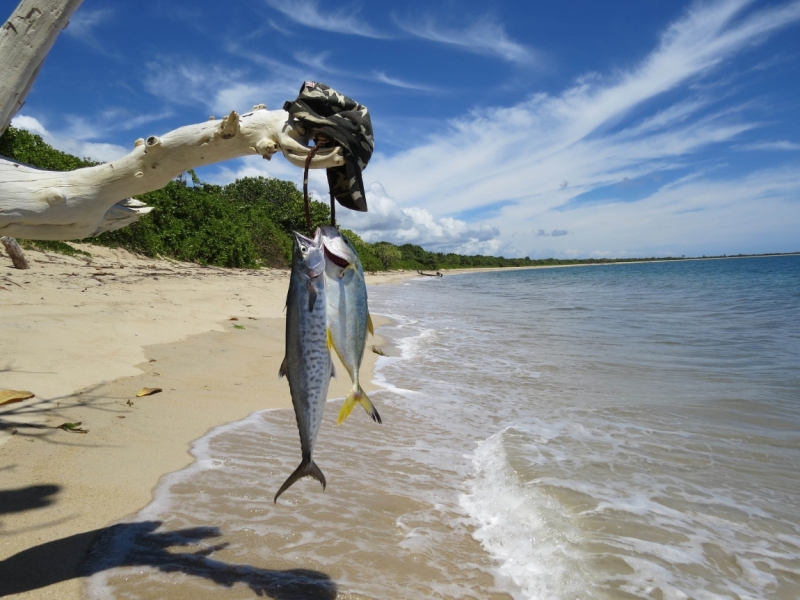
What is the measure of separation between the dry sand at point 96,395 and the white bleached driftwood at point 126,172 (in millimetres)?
1726

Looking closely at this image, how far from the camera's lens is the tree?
244 cm

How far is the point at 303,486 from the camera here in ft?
13.0

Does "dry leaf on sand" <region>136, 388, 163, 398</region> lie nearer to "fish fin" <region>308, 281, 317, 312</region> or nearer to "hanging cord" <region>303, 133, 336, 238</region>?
"hanging cord" <region>303, 133, 336, 238</region>

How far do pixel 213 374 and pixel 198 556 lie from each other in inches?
155

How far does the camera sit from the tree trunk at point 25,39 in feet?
7.97

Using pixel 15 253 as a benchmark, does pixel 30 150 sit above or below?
above

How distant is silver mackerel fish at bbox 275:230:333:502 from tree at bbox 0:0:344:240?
2.04 ft

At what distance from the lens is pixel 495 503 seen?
3.94 metres

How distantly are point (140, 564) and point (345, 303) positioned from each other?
2.04 metres

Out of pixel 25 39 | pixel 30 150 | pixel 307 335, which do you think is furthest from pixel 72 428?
pixel 30 150

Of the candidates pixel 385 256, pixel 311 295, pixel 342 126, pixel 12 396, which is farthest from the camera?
pixel 385 256

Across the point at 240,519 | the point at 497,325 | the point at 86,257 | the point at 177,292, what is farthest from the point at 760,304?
the point at 86,257

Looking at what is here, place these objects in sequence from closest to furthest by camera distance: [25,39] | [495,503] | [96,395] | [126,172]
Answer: [25,39]
[126,172]
[495,503]
[96,395]

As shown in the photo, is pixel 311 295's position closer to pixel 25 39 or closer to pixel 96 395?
pixel 25 39
